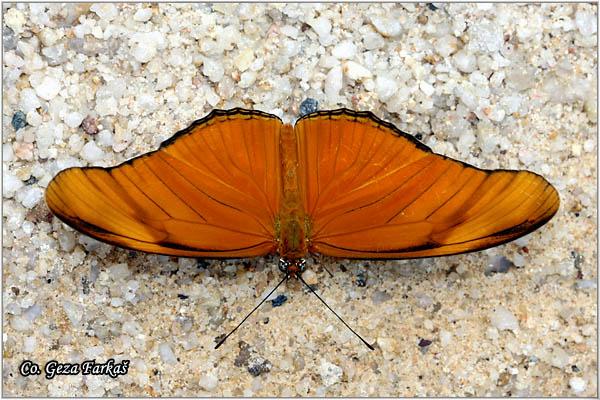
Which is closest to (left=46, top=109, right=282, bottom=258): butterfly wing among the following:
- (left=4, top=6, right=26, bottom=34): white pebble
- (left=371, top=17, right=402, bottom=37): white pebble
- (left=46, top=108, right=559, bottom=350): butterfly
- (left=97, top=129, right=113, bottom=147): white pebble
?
(left=46, top=108, right=559, bottom=350): butterfly

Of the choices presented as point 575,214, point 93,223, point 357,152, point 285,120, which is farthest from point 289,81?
point 575,214

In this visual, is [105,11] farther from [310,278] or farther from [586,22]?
[586,22]

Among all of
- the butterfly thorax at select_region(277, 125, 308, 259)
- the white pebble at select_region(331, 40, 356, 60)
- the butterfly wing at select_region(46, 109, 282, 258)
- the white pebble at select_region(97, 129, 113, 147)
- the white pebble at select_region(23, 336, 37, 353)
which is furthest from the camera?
the white pebble at select_region(331, 40, 356, 60)

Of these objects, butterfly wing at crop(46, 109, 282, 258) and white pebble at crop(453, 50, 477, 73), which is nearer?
→ butterfly wing at crop(46, 109, 282, 258)

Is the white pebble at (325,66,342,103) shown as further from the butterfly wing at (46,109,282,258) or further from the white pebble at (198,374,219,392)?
the white pebble at (198,374,219,392)

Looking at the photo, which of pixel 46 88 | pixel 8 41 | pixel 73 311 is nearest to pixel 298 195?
pixel 73 311

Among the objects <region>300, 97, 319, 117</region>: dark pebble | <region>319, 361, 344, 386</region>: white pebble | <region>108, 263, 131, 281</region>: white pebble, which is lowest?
<region>319, 361, 344, 386</region>: white pebble

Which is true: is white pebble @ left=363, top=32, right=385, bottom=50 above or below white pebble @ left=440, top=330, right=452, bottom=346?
above
